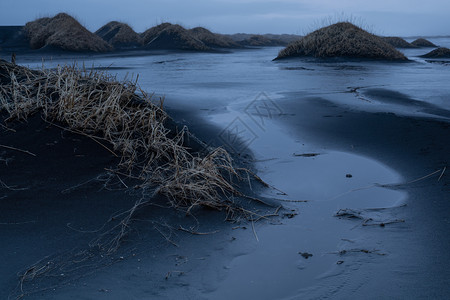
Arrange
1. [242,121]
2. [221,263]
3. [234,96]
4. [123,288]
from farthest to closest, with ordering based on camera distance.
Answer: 1. [234,96]
2. [242,121]
3. [221,263]
4. [123,288]

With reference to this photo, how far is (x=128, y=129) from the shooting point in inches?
138

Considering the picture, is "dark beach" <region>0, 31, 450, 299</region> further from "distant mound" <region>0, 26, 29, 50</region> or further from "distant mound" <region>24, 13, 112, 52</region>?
"distant mound" <region>0, 26, 29, 50</region>

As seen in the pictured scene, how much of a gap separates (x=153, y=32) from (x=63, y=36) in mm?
7065

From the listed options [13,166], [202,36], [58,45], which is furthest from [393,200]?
[202,36]

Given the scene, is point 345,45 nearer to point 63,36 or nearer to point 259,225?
point 63,36

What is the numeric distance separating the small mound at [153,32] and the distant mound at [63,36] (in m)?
3.82

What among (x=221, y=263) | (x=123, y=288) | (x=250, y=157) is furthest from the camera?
(x=250, y=157)

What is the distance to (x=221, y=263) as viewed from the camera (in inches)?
84.2

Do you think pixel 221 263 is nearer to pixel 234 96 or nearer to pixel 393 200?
pixel 393 200

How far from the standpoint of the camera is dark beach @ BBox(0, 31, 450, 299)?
76.3 inches

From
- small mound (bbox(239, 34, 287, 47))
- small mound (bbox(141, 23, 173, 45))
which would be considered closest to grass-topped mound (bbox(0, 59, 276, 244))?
small mound (bbox(141, 23, 173, 45))

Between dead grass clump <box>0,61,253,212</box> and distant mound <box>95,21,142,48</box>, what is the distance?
78.3 ft

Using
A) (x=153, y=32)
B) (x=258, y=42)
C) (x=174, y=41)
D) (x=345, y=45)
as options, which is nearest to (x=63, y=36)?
(x=174, y=41)

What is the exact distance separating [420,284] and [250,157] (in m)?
2.18
